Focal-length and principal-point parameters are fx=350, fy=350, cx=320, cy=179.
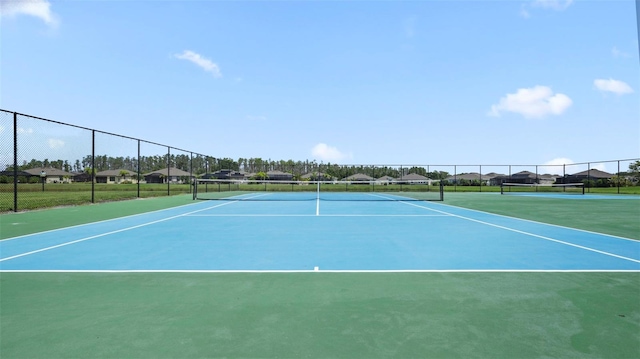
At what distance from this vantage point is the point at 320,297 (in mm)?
3734

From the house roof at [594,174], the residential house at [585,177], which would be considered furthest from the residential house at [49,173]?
the house roof at [594,174]

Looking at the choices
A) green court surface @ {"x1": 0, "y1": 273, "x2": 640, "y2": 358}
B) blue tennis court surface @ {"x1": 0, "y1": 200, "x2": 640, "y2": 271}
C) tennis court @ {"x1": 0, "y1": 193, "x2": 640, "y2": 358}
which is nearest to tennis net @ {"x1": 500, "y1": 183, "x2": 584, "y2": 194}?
blue tennis court surface @ {"x1": 0, "y1": 200, "x2": 640, "y2": 271}

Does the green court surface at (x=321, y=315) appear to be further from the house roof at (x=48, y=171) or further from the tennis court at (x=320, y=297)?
the house roof at (x=48, y=171)

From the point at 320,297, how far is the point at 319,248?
8.66 feet

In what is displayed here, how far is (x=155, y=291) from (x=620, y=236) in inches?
364

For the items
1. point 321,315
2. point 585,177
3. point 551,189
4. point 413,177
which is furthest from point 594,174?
point 321,315

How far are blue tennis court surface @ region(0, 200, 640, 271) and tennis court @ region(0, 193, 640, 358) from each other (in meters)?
0.05

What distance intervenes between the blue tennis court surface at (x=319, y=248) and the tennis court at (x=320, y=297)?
5cm

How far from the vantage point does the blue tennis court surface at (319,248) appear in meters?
5.12

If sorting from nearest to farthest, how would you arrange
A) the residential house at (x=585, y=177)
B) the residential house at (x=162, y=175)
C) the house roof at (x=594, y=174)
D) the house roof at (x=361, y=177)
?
the residential house at (x=585, y=177), the house roof at (x=361, y=177), the house roof at (x=594, y=174), the residential house at (x=162, y=175)

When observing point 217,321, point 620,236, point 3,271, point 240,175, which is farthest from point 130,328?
point 240,175

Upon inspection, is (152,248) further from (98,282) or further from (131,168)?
(131,168)

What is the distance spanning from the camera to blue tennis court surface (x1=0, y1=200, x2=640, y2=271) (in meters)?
5.12

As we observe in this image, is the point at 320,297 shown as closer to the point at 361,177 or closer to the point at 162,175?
the point at 361,177
